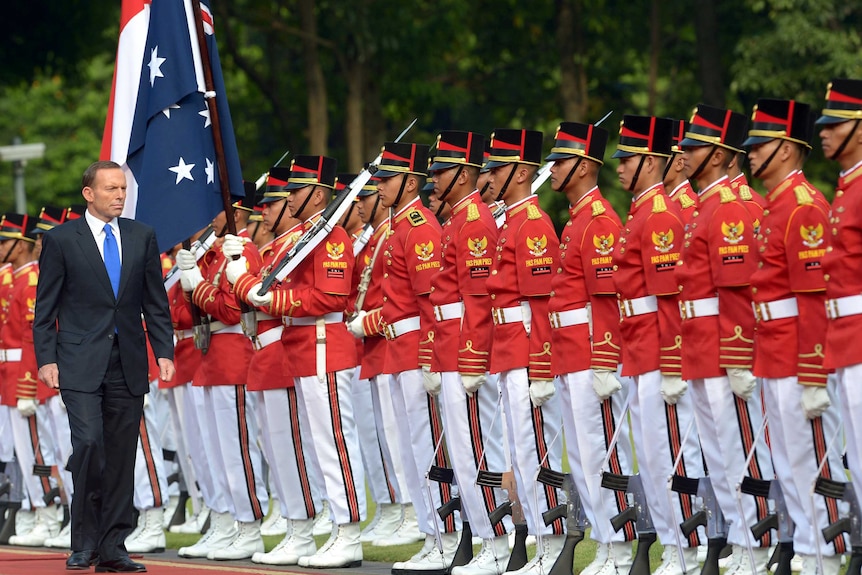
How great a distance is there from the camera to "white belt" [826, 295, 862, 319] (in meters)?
7.46

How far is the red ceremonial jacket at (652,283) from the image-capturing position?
8.76 metres

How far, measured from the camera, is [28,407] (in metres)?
13.5

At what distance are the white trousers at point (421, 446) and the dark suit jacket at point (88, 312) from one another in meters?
1.64

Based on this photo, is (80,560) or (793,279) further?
(80,560)

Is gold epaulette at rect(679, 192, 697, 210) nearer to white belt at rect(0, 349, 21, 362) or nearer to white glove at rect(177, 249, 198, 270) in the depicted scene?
white glove at rect(177, 249, 198, 270)

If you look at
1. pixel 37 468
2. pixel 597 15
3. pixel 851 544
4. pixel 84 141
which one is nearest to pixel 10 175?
pixel 84 141

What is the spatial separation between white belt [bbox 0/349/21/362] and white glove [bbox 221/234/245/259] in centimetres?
360

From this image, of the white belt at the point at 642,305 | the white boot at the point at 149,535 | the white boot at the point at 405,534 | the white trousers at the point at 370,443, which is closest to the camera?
the white belt at the point at 642,305

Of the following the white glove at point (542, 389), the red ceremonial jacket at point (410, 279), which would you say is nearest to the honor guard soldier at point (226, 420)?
the red ceremonial jacket at point (410, 279)

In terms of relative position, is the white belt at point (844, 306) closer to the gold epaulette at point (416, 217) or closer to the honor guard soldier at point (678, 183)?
the honor guard soldier at point (678, 183)

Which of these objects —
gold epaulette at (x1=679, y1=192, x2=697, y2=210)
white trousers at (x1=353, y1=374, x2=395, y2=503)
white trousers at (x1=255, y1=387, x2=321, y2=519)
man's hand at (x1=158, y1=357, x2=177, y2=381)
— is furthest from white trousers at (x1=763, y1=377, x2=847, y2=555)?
white trousers at (x1=353, y1=374, x2=395, y2=503)

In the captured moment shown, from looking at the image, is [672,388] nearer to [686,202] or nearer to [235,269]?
[686,202]

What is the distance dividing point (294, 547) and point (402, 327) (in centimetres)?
163

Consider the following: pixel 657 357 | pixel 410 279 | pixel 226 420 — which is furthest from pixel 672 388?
pixel 226 420
